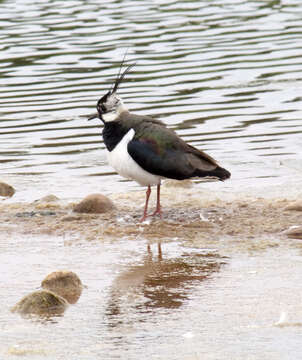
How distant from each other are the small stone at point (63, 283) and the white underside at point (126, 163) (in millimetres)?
2093

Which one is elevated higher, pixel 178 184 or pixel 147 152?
pixel 147 152

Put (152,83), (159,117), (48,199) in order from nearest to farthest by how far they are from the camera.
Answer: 1. (48,199)
2. (159,117)
3. (152,83)

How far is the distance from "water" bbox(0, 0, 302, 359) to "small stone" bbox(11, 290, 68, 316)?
92 millimetres

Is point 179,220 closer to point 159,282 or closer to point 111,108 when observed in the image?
point 111,108

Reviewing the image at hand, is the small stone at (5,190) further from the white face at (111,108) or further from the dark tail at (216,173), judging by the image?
the dark tail at (216,173)

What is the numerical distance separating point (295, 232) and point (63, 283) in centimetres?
223

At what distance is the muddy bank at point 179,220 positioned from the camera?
8234 mm

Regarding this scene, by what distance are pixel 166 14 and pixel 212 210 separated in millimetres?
13858

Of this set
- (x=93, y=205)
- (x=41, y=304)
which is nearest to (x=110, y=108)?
(x=93, y=205)

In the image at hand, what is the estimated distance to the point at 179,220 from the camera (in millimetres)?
8906

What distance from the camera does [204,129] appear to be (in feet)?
44.0

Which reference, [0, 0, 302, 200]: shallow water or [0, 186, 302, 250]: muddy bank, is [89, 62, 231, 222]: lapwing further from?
[0, 0, 302, 200]: shallow water

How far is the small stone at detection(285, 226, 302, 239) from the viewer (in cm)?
Result: 795

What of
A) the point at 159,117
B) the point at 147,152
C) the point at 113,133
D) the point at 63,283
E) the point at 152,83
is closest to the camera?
the point at 63,283
